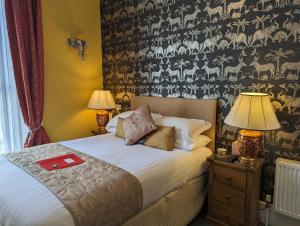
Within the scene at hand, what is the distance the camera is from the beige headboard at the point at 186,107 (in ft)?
8.15

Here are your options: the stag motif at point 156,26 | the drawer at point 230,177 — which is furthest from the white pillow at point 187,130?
the stag motif at point 156,26

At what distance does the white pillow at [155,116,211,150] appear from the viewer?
2305 mm

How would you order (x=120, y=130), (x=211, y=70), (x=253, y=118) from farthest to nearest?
(x=120, y=130), (x=211, y=70), (x=253, y=118)

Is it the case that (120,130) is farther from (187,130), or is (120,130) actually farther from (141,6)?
(141,6)

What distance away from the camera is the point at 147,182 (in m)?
1.72

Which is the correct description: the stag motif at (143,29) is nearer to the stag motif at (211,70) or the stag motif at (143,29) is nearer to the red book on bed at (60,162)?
the stag motif at (211,70)

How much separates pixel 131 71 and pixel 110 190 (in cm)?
223

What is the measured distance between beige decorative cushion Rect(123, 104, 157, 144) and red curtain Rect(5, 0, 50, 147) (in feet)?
4.17

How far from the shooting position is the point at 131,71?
11.2 ft

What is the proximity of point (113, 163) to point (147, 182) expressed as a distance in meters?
0.37

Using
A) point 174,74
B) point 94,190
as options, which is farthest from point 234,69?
point 94,190

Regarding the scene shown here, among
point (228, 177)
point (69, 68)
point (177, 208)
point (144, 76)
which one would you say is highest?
point (69, 68)

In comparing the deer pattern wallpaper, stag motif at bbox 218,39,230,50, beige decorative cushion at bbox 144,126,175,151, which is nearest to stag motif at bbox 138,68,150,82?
the deer pattern wallpaper

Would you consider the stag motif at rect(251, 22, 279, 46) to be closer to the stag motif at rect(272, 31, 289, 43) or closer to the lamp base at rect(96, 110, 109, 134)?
the stag motif at rect(272, 31, 289, 43)
